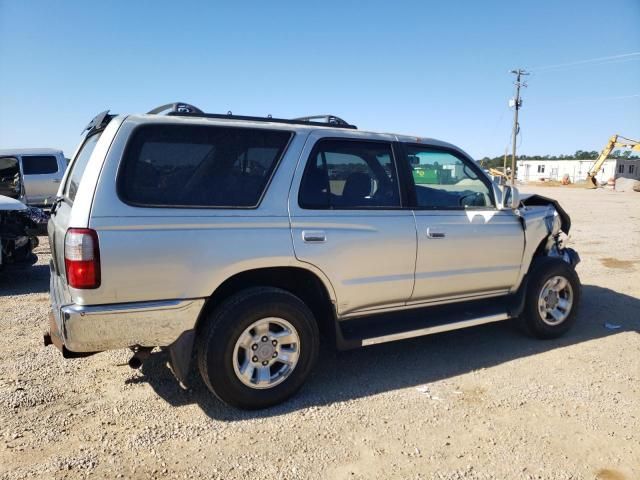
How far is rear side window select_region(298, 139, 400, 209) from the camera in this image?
11.8 feet

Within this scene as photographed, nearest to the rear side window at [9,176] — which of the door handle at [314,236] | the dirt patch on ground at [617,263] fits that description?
the door handle at [314,236]

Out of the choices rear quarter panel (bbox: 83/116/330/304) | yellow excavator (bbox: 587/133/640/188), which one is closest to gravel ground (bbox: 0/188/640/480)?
rear quarter panel (bbox: 83/116/330/304)

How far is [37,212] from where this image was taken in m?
7.19

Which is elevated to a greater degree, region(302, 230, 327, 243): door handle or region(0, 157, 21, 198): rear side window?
region(0, 157, 21, 198): rear side window

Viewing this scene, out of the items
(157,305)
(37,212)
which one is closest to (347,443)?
(157,305)

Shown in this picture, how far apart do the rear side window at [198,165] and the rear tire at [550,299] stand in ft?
9.56

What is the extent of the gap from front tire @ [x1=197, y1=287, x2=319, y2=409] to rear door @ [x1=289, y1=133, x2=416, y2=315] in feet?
1.19

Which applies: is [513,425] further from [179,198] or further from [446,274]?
[179,198]

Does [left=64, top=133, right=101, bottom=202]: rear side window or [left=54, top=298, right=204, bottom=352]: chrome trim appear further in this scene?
[left=64, top=133, right=101, bottom=202]: rear side window

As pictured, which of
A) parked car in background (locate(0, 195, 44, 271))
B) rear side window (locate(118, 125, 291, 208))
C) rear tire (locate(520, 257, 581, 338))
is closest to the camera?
rear side window (locate(118, 125, 291, 208))

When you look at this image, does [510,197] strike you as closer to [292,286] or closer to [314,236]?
[314,236]

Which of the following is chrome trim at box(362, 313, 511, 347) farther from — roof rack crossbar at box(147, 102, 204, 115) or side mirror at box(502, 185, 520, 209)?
roof rack crossbar at box(147, 102, 204, 115)

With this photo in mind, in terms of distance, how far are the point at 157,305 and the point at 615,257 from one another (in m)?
9.38

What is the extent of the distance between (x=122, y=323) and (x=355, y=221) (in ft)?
5.75
